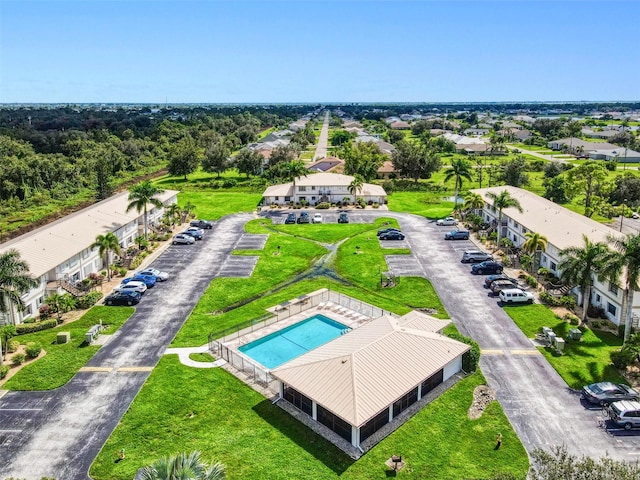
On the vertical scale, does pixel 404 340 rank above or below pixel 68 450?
above

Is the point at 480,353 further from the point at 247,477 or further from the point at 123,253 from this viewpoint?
the point at 123,253

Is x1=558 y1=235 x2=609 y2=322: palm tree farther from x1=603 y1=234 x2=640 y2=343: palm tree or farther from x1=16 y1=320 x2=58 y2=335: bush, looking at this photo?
x1=16 y1=320 x2=58 y2=335: bush

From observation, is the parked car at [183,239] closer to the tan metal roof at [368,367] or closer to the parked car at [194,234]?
the parked car at [194,234]

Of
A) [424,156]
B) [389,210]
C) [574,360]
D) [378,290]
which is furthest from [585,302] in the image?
[424,156]

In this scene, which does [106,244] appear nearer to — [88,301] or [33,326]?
[88,301]

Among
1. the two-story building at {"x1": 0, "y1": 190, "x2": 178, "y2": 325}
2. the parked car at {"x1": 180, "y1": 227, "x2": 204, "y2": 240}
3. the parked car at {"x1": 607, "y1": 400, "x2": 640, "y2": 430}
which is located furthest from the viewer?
the parked car at {"x1": 180, "y1": 227, "x2": 204, "y2": 240}

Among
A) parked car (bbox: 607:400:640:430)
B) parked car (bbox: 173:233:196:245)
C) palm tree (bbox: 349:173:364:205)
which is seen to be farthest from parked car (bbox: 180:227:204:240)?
parked car (bbox: 607:400:640:430)

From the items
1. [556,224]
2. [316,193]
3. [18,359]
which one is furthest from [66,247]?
[556,224]
